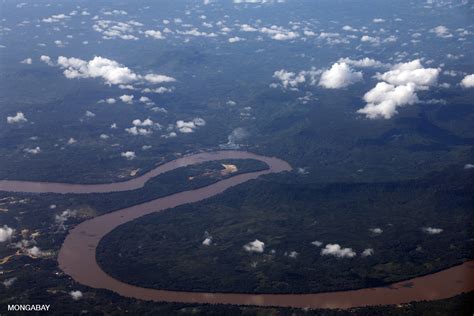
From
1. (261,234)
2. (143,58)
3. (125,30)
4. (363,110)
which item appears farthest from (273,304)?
(125,30)

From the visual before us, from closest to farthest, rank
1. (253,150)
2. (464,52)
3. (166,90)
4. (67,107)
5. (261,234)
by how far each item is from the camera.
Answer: (261,234) < (253,150) < (67,107) < (166,90) < (464,52)

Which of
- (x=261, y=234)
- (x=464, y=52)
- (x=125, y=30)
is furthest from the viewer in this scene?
(x=125, y=30)

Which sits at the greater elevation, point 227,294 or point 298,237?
point 298,237

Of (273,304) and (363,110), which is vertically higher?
(363,110)

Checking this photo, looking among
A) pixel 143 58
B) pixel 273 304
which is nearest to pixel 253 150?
pixel 273 304

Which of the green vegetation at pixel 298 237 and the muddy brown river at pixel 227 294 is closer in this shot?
the muddy brown river at pixel 227 294

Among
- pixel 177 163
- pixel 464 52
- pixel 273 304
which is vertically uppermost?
pixel 464 52

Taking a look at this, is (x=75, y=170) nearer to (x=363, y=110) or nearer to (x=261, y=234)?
(x=261, y=234)

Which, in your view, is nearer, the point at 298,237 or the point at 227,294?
the point at 227,294

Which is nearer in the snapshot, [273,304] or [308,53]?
[273,304]

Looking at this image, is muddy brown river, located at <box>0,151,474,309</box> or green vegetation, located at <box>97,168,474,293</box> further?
green vegetation, located at <box>97,168,474,293</box>
